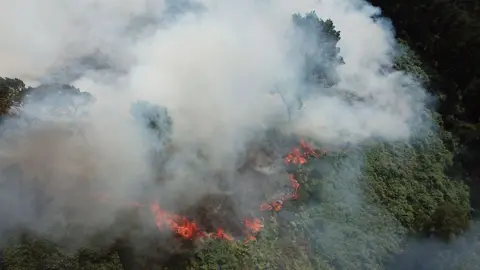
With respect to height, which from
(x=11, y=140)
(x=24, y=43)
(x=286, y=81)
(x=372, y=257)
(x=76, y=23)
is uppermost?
(x=286, y=81)

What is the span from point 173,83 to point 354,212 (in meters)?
10.2

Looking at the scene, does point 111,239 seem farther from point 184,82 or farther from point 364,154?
point 364,154

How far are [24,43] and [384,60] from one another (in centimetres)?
2089

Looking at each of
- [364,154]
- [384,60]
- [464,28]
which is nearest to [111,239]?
[364,154]

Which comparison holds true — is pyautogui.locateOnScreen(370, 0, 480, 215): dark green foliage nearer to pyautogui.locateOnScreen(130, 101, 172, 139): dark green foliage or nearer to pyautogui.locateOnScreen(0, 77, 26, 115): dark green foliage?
pyautogui.locateOnScreen(130, 101, 172, 139): dark green foliage

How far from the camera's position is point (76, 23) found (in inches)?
1043

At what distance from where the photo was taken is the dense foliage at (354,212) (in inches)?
805

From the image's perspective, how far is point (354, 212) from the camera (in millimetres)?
26406

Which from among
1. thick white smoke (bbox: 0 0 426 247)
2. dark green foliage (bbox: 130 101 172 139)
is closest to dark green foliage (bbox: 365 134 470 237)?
thick white smoke (bbox: 0 0 426 247)

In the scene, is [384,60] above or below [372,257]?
above

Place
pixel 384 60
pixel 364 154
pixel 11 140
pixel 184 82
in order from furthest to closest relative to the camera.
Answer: pixel 384 60 → pixel 364 154 → pixel 184 82 → pixel 11 140

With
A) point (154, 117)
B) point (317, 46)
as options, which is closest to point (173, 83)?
point (154, 117)

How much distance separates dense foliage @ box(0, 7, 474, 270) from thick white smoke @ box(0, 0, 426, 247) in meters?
1.13

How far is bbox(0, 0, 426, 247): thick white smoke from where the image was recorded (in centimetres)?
2088
